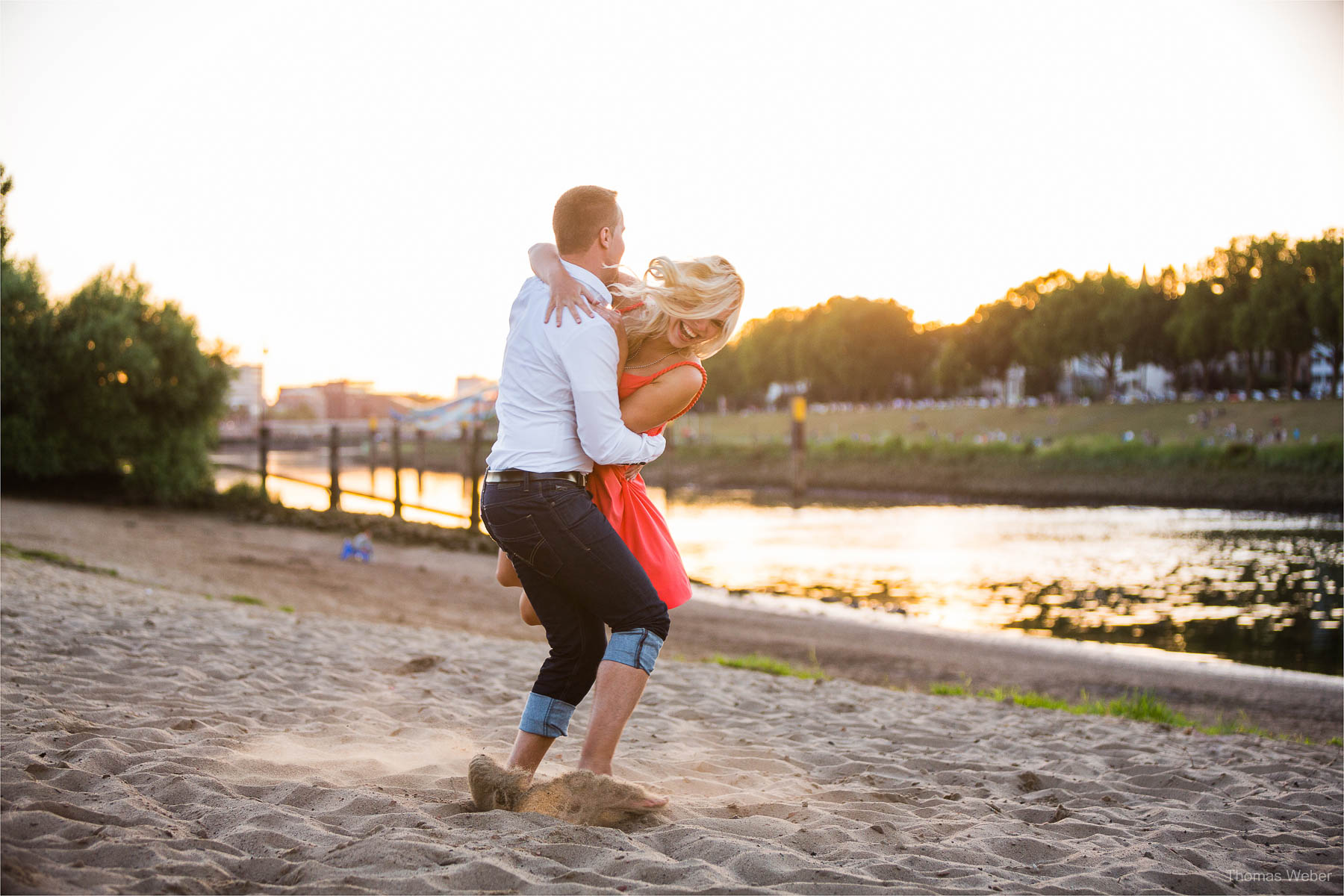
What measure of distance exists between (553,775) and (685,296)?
6.20ft

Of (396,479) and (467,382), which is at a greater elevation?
(467,382)

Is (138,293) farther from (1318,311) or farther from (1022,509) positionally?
(1318,311)

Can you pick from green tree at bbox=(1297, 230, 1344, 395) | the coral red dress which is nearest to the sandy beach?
the coral red dress

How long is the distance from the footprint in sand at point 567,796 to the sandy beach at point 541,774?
0.06 metres

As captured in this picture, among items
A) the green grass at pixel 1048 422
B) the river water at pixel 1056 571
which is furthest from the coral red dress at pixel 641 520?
the green grass at pixel 1048 422

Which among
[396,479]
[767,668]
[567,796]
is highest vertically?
[396,479]

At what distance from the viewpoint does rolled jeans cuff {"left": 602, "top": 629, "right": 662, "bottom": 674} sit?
8.56 ft

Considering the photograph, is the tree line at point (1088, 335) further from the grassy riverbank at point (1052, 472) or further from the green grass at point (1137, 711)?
the green grass at point (1137, 711)

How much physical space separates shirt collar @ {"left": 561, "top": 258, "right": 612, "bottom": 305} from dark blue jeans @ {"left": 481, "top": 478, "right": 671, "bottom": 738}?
22.6 inches

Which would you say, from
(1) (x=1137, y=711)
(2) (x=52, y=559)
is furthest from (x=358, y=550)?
(1) (x=1137, y=711)

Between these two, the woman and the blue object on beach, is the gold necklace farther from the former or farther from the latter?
the blue object on beach

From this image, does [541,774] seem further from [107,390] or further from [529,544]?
[107,390]

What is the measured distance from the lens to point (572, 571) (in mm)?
2553

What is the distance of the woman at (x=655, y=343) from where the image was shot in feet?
8.64
